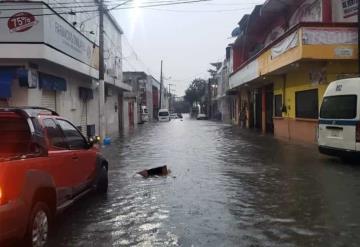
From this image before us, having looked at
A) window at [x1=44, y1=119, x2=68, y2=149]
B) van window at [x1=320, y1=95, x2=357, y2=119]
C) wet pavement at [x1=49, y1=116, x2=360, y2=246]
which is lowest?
wet pavement at [x1=49, y1=116, x2=360, y2=246]

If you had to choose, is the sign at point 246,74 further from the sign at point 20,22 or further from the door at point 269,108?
the sign at point 20,22

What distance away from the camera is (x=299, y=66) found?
21703mm

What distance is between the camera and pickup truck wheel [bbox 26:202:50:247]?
224 inches

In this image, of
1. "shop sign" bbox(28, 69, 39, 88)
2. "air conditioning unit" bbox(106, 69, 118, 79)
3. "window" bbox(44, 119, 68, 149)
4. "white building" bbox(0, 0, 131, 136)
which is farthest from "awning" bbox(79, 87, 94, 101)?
"window" bbox(44, 119, 68, 149)

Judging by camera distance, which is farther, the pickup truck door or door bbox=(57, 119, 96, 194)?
door bbox=(57, 119, 96, 194)

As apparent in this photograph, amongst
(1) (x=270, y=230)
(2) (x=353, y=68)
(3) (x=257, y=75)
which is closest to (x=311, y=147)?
(2) (x=353, y=68)

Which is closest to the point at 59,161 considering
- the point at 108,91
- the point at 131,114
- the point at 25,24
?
the point at 25,24

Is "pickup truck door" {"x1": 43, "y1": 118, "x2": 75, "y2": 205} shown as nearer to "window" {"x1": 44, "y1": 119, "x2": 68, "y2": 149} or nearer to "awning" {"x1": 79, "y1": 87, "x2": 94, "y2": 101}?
"window" {"x1": 44, "y1": 119, "x2": 68, "y2": 149}

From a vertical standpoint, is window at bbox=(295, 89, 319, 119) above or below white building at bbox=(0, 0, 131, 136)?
below

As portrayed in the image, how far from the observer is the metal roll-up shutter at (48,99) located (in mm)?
18766

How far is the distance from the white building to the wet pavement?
4.64 meters

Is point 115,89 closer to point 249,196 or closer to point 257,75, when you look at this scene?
point 257,75

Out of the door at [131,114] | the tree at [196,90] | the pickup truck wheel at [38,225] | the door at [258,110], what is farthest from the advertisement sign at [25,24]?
the tree at [196,90]

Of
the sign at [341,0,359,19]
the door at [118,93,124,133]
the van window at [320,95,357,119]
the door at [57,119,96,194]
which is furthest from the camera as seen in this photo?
the door at [118,93,124,133]
